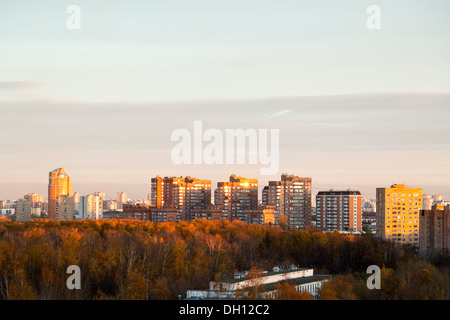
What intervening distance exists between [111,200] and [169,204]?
5184cm

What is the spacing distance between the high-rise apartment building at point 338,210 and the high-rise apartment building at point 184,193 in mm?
7187

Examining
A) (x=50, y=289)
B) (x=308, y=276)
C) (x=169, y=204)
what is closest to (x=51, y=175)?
(x=169, y=204)

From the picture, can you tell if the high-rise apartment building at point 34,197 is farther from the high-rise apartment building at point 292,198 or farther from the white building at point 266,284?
the white building at point 266,284

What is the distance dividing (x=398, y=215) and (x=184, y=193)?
1438 centimetres

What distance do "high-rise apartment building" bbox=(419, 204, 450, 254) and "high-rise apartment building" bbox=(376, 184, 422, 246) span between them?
3.96 metres

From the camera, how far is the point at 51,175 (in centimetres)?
5403

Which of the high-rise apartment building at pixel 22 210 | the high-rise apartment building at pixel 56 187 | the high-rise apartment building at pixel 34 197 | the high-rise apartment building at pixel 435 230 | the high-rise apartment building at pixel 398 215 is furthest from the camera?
the high-rise apartment building at pixel 34 197

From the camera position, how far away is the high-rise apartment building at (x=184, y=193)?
1736 inches

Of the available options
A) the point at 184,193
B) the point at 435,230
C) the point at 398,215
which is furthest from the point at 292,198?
the point at 435,230


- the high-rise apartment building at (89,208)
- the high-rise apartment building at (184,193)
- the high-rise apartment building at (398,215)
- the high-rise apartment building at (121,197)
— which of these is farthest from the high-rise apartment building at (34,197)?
the high-rise apartment building at (398,215)

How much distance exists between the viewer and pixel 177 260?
62.7 ft

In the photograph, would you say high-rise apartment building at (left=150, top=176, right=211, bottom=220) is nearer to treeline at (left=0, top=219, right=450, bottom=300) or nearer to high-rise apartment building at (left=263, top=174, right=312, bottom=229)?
high-rise apartment building at (left=263, top=174, right=312, bottom=229)

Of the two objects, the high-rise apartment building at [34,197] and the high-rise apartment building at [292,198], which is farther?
the high-rise apartment building at [34,197]
